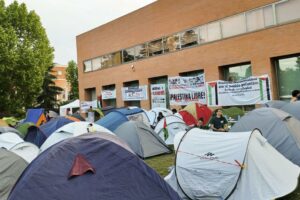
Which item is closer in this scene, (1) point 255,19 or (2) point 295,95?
(2) point 295,95

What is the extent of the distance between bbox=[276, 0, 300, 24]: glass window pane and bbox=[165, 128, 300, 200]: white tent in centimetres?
1193

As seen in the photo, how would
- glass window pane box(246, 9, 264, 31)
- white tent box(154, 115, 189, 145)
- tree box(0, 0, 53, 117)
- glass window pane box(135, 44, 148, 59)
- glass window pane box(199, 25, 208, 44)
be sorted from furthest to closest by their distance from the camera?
1. tree box(0, 0, 53, 117)
2. glass window pane box(135, 44, 148, 59)
3. glass window pane box(199, 25, 208, 44)
4. glass window pane box(246, 9, 264, 31)
5. white tent box(154, 115, 189, 145)

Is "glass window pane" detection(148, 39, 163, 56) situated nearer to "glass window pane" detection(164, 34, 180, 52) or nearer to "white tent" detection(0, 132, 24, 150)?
"glass window pane" detection(164, 34, 180, 52)

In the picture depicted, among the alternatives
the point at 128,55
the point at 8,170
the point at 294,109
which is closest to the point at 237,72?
the point at 294,109

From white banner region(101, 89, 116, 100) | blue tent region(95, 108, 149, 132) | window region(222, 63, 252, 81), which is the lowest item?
blue tent region(95, 108, 149, 132)

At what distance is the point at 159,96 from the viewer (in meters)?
21.6

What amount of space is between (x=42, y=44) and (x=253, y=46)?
2096cm

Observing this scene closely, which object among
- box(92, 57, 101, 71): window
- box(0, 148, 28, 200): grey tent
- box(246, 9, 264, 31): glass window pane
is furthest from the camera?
box(92, 57, 101, 71): window

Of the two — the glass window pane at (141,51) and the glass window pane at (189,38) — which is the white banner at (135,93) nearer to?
the glass window pane at (141,51)

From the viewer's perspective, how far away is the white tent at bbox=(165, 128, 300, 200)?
5805 millimetres

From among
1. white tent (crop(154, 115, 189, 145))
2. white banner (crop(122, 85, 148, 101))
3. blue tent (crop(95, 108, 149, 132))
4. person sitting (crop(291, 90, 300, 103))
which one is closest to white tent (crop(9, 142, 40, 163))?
blue tent (crop(95, 108, 149, 132))

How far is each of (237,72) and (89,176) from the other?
1618cm

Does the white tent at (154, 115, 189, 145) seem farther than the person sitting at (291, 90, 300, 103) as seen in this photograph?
Yes

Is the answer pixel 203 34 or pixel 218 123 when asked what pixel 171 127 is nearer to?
pixel 218 123
